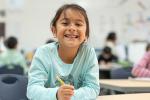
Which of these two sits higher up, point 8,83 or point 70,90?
point 70,90

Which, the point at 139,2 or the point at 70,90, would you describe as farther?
the point at 139,2

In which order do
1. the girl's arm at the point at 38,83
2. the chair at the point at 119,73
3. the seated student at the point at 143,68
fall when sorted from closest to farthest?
the girl's arm at the point at 38,83 → the seated student at the point at 143,68 → the chair at the point at 119,73

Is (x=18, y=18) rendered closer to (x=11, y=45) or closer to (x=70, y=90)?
(x=11, y=45)

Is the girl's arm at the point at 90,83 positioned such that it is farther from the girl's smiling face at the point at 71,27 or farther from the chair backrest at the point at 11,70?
the chair backrest at the point at 11,70

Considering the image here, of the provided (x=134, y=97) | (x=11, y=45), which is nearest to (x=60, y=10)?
(x=134, y=97)

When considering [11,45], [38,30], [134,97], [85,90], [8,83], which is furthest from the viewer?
[38,30]

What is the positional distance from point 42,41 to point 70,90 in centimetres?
658

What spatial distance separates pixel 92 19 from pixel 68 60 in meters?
6.26

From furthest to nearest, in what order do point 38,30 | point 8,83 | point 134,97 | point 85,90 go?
point 38,30 < point 8,83 < point 134,97 < point 85,90

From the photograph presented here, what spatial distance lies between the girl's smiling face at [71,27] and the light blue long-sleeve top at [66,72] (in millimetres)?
94

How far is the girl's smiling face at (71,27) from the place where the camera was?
66.7 inches

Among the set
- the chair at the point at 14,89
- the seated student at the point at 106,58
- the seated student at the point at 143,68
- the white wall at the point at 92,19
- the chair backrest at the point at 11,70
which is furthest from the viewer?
the white wall at the point at 92,19

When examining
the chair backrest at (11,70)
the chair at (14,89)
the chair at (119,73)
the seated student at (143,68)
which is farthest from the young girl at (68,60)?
the chair backrest at (11,70)

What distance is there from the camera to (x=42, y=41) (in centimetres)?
791
